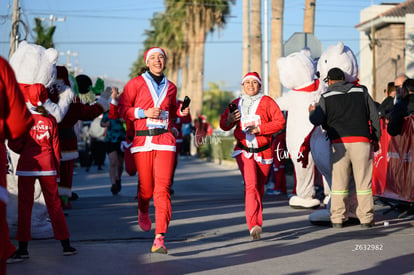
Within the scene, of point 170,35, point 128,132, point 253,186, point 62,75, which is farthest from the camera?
point 170,35

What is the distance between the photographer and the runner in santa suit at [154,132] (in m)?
7.65

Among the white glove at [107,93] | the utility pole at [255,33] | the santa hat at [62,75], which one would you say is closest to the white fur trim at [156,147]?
the white glove at [107,93]

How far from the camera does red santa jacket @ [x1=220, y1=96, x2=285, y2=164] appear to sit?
879 centimetres

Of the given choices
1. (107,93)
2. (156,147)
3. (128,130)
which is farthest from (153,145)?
(107,93)

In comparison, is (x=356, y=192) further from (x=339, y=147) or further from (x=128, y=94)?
(x=128, y=94)

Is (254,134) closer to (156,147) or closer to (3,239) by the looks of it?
(156,147)

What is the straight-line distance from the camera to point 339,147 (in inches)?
372

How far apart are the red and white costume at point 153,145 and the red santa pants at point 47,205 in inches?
35.3

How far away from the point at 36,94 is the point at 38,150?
65 cm

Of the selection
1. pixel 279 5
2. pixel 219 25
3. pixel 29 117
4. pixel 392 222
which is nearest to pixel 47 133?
pixel 29 117

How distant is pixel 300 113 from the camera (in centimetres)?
1194

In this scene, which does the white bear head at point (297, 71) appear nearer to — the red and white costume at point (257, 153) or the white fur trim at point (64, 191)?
the red and white costume at point (257, 153)

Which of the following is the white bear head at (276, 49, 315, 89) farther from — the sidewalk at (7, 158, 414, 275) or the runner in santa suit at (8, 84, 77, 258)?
the runner in santa suit at (8, 84, 77, 258)

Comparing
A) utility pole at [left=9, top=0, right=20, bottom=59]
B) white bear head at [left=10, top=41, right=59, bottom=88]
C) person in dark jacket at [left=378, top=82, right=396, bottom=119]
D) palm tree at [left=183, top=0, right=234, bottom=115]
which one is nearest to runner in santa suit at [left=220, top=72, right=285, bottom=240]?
white bear head at [left=10, top=41, right=59, bottom=88]
